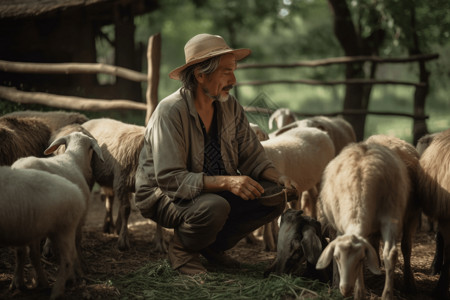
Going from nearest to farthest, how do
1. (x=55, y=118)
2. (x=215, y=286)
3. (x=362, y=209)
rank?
(x=362, y=209) → (x=215, y=286) → (x=55, y=118)

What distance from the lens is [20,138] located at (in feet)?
15.2

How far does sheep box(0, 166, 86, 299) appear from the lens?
3133 mm

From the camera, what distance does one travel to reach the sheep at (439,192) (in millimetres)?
3859

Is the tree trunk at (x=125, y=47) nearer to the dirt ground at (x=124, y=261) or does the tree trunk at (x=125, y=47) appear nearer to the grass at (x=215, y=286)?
the dirt ground at (x=124, y=261)

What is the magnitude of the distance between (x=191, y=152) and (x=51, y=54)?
287 inches

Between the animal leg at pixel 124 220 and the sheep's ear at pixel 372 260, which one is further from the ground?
the sheep's ear at pixel 372 260

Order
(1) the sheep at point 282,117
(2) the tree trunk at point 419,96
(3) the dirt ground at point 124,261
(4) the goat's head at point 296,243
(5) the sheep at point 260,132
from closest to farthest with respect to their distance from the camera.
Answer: (3) the dirt ground at point 124,261, (4) the goat's head at point 296,243, (5) the sheep at point 260,132, (1) the sheep at point 282,117, (2) the tree trunk at point 419,96

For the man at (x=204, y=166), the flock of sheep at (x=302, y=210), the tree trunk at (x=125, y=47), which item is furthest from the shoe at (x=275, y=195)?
the tree trunk at (x=125, y=47)

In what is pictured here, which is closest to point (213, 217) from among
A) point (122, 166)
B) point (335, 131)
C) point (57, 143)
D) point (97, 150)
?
point (97, 150)

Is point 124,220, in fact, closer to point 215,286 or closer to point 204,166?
point 204,166

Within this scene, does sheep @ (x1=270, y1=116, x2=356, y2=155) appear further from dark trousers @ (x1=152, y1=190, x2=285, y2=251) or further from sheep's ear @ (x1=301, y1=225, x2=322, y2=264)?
sheep's ear @ (x1=301, y1=225, x2=322, y2=264)

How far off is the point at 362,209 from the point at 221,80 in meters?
1.43

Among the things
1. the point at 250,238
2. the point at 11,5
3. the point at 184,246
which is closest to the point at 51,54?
the point at 11,5

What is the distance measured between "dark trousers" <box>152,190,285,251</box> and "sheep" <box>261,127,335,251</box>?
1.14m
